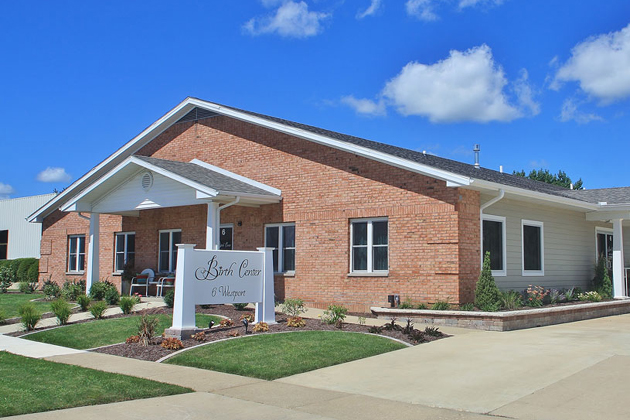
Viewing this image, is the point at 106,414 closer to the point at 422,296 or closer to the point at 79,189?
the point at 422,296

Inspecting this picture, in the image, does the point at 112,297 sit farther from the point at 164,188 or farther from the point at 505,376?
the point at 505,376

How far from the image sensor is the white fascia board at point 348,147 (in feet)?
47.5

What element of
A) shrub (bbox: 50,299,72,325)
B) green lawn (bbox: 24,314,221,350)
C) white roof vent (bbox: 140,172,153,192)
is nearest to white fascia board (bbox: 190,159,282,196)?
white roof vent (bbox: 140,172,153,192)

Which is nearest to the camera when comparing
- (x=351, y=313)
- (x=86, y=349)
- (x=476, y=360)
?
(x=476, y=360)

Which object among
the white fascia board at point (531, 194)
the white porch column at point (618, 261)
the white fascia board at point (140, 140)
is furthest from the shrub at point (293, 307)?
the white porch column at point (618, 261)

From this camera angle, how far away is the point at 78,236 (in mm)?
25656

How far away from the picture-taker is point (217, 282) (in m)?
12.6

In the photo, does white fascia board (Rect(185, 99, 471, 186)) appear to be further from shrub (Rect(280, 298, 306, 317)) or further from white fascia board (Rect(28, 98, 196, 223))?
shrub (Rect(280, 298, 306, 317))

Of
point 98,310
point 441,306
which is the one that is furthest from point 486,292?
point 98,310

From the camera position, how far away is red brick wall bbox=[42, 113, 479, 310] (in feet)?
49.7

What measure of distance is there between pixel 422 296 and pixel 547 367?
6.18m

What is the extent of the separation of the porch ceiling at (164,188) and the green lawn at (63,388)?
8.09 metres

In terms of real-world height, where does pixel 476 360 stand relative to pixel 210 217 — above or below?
below

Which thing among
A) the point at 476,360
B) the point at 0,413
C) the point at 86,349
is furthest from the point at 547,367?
the point at 86,349
